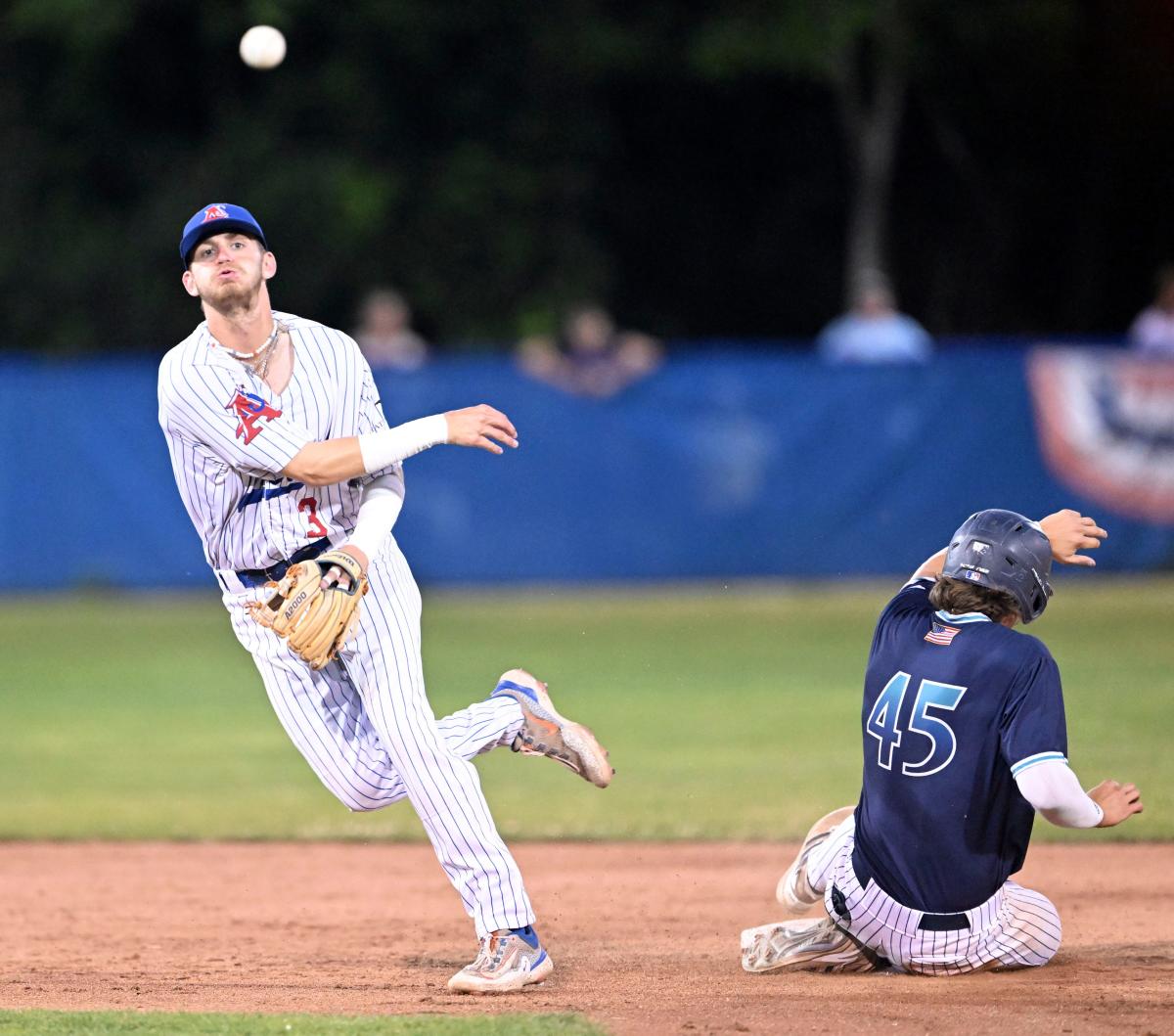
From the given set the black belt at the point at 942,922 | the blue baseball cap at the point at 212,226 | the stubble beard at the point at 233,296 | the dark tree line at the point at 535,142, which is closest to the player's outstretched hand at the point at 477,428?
the stubble beard at the point at 233,296

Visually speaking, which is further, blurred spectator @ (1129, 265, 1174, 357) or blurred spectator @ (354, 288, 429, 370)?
blurred spectator @ (354, 288, 429, 370)

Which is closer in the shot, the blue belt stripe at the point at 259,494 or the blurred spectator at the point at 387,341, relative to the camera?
the blue belt stripe at the point at 259,494

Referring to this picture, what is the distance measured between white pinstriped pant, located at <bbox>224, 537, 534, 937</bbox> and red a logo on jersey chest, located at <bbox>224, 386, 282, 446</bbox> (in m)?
0.43

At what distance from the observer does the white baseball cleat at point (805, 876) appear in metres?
5.32

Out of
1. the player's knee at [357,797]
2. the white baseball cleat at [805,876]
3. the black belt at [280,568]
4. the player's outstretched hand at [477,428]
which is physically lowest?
the white baseball cleat at [805,876]

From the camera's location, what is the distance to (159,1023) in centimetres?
448

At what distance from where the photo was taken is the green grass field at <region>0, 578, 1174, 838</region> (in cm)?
820

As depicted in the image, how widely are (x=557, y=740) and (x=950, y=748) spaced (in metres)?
1.17

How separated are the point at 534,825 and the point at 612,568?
23.8ft

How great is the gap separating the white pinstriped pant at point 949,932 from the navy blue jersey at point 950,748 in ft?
0.17

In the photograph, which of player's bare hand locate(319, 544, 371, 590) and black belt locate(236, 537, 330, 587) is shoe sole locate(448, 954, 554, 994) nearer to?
player's bare hand locate(319, 544, 371, 590)

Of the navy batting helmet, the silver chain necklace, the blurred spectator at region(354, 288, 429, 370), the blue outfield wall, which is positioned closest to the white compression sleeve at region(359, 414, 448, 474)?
the silver chain necklace

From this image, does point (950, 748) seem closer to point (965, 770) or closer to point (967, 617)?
point (965, 770)

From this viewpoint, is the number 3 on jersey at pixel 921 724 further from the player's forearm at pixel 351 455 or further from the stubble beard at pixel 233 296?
the stubble beard at pixel 233 296
